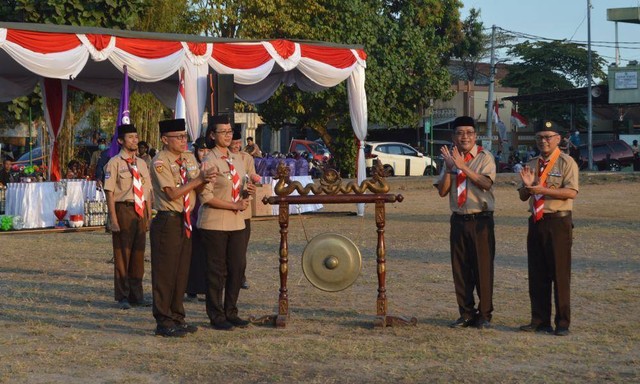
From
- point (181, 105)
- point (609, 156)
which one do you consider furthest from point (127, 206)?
point (609, 156)

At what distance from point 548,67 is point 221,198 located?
63518 millimetres

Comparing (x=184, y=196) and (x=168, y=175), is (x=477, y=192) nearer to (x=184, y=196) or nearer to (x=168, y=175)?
(x=184, y=196)

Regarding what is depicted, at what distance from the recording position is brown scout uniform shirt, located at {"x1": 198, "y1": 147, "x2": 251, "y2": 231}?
9.50m

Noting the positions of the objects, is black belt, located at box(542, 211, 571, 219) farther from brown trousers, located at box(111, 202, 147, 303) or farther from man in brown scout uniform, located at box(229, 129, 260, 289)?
brown trousers, located at box(111, 202, 147, 303)

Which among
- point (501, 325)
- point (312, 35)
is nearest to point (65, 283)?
point (501, 325)

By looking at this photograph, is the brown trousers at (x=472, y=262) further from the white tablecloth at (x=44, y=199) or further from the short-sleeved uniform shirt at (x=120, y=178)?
the white tablecloth at (x=44, y=199)

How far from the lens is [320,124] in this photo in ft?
145

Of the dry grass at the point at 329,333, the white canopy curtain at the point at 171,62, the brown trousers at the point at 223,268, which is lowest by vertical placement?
the dry grass at the point at 329,333

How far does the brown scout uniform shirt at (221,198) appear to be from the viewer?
9500 mm

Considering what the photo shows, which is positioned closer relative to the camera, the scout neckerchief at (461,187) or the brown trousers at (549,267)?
the brown trousers at (549,267)

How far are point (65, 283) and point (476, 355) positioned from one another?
251 inches

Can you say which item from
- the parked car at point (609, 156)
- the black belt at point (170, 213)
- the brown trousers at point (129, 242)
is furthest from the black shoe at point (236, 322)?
the parked car at point (609, 156)

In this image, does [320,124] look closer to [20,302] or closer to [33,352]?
[20,302]

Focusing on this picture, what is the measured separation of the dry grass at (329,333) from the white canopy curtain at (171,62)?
3491 millimetres
